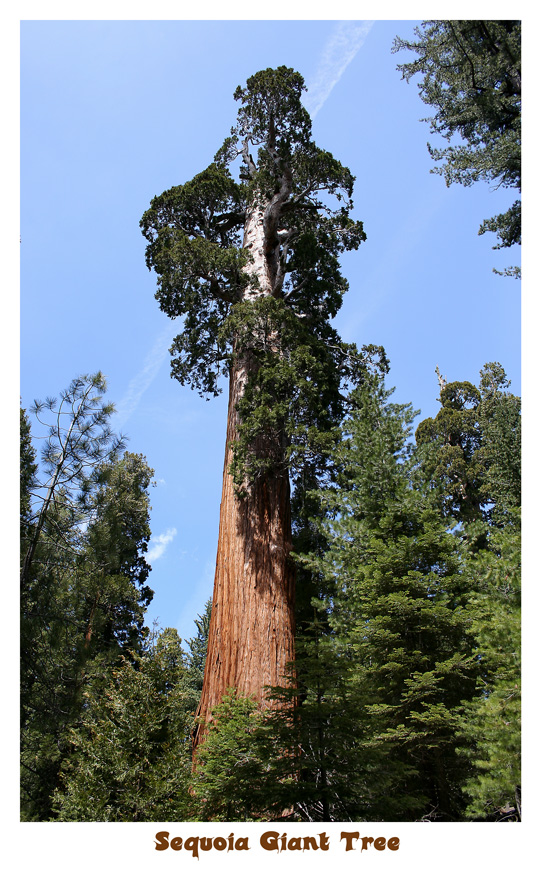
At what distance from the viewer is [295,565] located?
8.49 metres

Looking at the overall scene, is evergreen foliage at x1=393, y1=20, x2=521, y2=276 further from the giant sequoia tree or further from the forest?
the giant sequoia tree

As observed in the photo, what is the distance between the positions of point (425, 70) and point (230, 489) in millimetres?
6847

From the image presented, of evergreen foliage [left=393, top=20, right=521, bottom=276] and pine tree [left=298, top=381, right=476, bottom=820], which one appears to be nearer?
pine tree [left=298, top=381, right=476, bottom=820]

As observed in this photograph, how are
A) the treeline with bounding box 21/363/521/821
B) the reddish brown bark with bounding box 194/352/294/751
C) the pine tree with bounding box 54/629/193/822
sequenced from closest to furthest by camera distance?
the treeline with bounding box 21/363/521/821 → the pine tree with bounding box 54/629/193/822 → the reddish brown bark with bounding box 194/352/294/751

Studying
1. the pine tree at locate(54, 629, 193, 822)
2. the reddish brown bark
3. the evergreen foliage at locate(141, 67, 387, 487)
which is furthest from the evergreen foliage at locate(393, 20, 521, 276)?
the pine tree at locate(54, 629, 193, 822)

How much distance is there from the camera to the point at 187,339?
10742 mm

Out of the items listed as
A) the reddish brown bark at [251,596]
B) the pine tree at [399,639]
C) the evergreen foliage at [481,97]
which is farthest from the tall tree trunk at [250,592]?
the evergreen foliage at [481,97]

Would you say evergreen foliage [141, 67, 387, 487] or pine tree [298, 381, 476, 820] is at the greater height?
evergreen foliage [141, 67, 387, 487]

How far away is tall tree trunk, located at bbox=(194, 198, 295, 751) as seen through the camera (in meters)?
7.23

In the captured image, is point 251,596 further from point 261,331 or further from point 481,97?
point 481,97

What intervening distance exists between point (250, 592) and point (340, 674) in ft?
10.4

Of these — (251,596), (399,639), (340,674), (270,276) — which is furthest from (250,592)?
(270,276)

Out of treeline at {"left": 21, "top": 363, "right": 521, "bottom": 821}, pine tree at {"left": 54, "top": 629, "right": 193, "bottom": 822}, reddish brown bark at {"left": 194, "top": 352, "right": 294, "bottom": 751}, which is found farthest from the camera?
reddish brown bark at {"left": 194, "top": 352, "right": 294, "bottom": 751}
